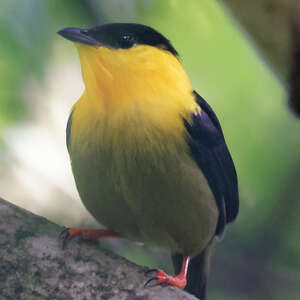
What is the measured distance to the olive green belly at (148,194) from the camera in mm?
2051

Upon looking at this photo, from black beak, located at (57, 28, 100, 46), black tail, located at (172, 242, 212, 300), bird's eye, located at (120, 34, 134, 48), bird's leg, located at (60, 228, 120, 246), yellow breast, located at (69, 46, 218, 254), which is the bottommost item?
black tail, located at (172, 242, 212, 300)

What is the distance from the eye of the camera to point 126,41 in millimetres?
2039

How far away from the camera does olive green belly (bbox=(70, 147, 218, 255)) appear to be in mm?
2051

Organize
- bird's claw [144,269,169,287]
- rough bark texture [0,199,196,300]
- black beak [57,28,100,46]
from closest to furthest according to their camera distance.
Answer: rough bark texture [0,199,196,300] → bird's claw [144,269,169,287] → black beak [57,28,100,46]

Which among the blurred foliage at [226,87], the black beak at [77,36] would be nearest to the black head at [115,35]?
the black beak at [77,36]

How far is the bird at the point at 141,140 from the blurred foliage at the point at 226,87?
1.71 ft

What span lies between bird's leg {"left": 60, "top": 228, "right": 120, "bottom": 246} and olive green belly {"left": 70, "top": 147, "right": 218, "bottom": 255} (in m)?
0.06

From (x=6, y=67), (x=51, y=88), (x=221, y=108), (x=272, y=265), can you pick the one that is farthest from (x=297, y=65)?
(x=272, y=265)

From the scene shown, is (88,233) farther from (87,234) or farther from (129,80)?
(129,80)

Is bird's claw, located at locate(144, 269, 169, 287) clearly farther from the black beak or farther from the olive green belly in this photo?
the black beak

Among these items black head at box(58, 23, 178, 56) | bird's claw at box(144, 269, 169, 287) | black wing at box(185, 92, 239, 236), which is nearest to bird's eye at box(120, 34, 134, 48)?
black head at box(58, 23, 178, 56)

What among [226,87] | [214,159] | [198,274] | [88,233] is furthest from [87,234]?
[226,87]

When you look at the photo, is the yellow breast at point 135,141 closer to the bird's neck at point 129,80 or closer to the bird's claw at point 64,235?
the bird's neck at point 129,80

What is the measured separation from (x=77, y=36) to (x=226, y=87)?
1057 mm
